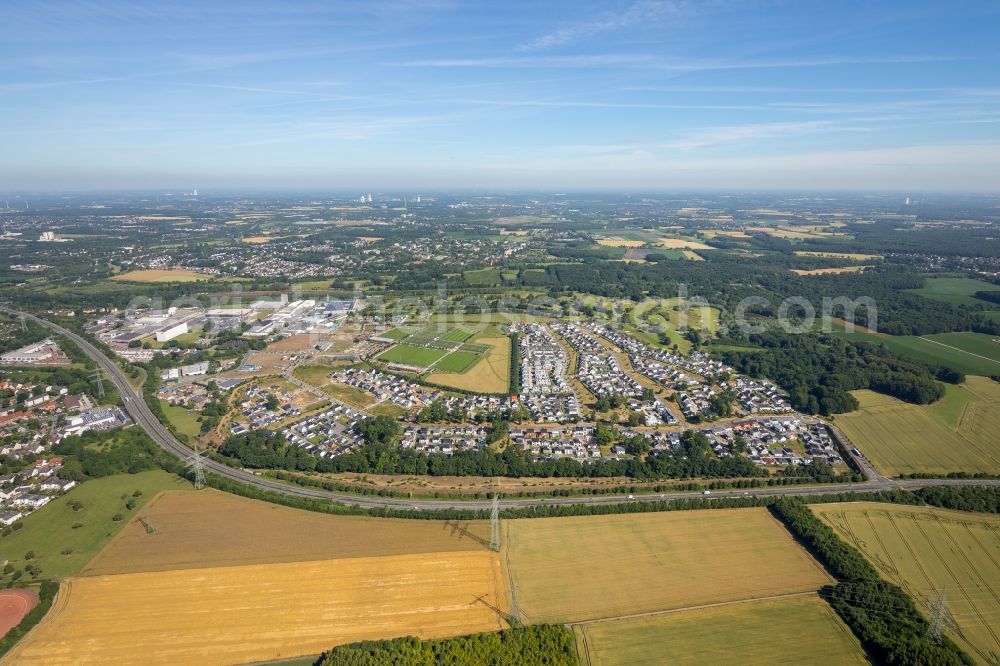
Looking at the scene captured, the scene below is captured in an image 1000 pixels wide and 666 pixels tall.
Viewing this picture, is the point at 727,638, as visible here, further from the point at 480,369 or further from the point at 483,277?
the point at 483,277

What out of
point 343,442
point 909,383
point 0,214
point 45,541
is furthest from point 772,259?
point 0,214

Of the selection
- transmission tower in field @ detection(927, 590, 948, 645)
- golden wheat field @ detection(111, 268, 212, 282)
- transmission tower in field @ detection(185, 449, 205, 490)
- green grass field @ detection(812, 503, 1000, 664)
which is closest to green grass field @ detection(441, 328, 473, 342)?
transmission tower in field @ detection(185, 449, 205, 490)

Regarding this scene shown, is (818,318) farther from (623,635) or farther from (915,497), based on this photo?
(623,635)

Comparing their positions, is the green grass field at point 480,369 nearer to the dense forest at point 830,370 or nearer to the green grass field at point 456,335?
the green grass field at point 456,335

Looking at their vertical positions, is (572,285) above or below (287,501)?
above

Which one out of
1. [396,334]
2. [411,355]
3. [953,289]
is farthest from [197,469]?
[953,289]

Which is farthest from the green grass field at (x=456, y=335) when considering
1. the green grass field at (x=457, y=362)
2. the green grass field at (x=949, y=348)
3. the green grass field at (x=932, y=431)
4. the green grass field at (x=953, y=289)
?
the green grass field at (x=953, y=289)
